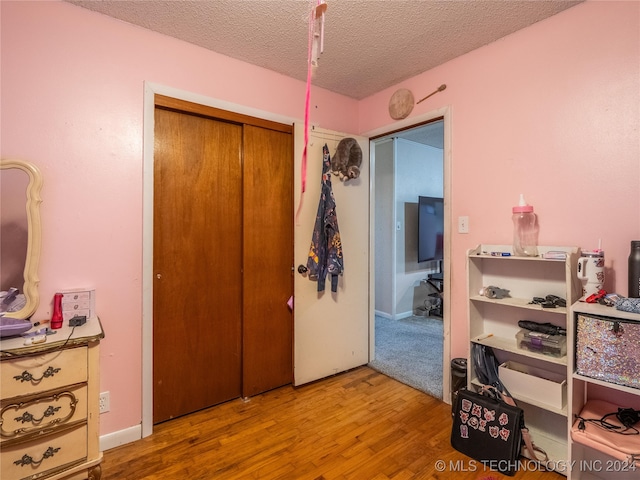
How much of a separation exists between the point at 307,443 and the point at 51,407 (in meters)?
1.26

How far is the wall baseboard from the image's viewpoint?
5.82ft

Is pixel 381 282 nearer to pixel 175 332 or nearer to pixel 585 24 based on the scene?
pixel 175 332

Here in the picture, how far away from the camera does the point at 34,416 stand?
1286mm

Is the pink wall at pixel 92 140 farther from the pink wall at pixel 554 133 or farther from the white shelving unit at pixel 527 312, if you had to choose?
the white shelving unit at pixel 527 312

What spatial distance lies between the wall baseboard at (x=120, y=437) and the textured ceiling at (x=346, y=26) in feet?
7.85

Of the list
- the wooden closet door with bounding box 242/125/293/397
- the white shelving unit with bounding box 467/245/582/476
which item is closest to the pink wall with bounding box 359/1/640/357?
the white shelving unit with bounding box 467/245/582/476

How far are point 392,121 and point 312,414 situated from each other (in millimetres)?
2327

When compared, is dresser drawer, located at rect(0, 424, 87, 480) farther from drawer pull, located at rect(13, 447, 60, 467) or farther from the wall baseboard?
the wall baseboard

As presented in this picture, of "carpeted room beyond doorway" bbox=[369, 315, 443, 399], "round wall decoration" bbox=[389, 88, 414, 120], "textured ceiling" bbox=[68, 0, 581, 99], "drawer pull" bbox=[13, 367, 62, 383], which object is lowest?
"carpeted room beyond doorway" bbox=[369, 315, 443, 399]

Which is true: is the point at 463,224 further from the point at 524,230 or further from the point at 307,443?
the point at 307,443

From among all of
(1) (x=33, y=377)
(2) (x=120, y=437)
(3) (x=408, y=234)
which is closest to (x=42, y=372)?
(1) (x=33, y=377)

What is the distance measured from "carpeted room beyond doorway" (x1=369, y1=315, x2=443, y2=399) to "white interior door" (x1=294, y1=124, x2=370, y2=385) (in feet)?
0.96

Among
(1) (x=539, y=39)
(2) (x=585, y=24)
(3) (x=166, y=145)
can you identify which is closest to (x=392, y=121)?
(1) (x=539, y=39)

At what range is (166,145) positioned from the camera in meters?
2.02
